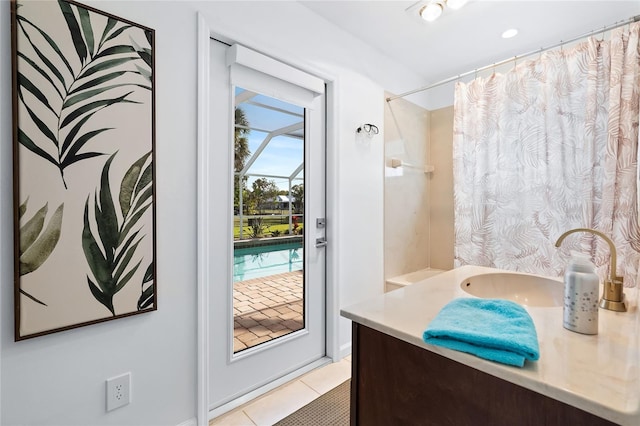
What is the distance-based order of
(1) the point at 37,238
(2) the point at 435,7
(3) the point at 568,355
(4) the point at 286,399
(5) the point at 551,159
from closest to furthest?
(3) the point at 568,355
(1) the point at 37,238
(4) the point at 286,399
(2) the point at 435,7
(5) the point at 551,159

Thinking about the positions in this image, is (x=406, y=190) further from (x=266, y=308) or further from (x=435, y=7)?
(x=266, y=308)

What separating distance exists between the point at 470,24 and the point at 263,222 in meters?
2.03

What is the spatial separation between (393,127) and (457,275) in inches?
65.3

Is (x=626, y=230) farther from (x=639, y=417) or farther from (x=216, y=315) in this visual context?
(x=216, y=315)

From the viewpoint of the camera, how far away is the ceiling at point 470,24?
194cm

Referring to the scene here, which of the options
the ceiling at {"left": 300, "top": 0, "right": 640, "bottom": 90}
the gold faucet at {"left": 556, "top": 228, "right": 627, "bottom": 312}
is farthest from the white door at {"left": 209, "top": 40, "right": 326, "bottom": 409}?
the gold faucet at {"left": 556, "top": 228, "right": 627, "bottom": 312}

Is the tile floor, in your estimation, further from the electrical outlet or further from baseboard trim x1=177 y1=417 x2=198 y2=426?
the electrical outlet

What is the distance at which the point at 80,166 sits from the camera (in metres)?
1.16

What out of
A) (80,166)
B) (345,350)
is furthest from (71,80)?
(345,350)

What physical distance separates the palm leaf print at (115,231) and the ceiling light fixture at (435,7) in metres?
1.84

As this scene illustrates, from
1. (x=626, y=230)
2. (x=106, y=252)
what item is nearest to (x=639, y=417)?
(x=106, y=252)

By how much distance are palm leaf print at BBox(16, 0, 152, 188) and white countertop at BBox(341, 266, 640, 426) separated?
121cm

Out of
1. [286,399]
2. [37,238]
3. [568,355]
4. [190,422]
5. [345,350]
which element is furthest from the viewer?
[345,350]

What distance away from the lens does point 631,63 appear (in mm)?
1688
